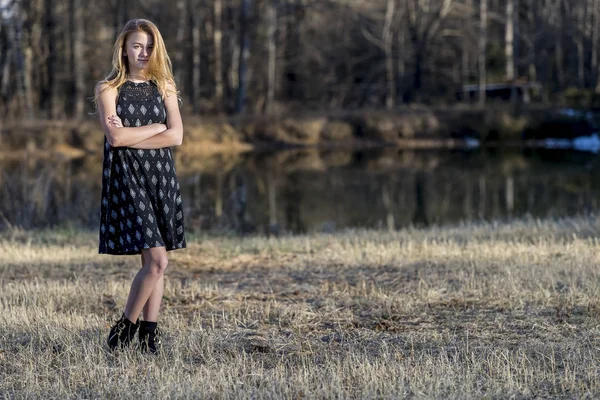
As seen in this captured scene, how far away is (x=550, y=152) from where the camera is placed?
117ft

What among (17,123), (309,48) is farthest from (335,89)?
(17,123)

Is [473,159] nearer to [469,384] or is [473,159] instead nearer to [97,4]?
[97,4]

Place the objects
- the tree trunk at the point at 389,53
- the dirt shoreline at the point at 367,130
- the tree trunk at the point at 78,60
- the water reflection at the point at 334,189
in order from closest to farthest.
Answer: the water reflection at the point at 334,189 < the dirt shoreline at the point at 367,130 < the tree trunk at the point at 78,60 < the tree trunk at the point at 389,53

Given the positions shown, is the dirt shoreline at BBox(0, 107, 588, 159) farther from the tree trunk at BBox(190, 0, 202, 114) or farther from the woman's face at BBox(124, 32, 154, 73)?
the woman's face at BBox(124, 32, 154, 73)

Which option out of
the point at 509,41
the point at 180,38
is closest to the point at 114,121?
the point at 180,38

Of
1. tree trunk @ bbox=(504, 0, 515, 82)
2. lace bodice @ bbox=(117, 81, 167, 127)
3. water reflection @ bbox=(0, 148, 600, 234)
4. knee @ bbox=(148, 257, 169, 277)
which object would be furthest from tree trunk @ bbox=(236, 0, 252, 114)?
knee @ bbox=(148, 257, 169, 277)

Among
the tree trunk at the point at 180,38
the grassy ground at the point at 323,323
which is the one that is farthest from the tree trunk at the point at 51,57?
the grassy ground at the point at 323,323

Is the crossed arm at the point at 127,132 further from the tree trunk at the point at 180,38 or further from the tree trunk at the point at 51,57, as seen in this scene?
the tree trunk at the point at 180,38

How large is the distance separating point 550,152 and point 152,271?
31.8 m

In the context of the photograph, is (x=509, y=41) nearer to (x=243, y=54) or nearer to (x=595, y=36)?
(x=595, y=36)

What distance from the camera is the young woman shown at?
18.5 ft

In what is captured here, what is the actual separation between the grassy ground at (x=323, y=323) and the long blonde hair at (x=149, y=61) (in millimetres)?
1671

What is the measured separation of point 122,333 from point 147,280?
44 cm

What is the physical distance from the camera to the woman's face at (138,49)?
5.72 metres
